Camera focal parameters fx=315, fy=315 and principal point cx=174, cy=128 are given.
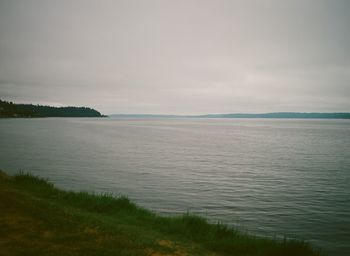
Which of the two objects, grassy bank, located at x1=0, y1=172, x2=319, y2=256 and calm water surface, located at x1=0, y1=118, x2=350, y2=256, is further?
calm water surface, located at x1=0, y1=118, x2=350, y2=256

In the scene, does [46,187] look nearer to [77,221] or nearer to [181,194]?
[77,221]

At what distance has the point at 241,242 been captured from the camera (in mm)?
16734

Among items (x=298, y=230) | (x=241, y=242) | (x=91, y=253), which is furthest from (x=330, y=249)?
(x=91, y=253)

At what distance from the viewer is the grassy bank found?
531 inches

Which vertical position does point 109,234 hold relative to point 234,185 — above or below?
above

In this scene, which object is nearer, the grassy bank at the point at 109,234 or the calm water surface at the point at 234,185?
the grassy bank at the point at 109,234

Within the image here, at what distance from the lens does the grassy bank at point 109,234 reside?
13.5m

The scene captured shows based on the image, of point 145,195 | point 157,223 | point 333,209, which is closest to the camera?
point 157,223

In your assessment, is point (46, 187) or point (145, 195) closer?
point (46, 187)

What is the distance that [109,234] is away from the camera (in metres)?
15.4

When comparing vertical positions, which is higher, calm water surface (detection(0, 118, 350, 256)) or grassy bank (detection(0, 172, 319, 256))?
grassy bank (detection(0, 172, 319, 256))

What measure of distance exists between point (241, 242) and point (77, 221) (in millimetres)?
8771

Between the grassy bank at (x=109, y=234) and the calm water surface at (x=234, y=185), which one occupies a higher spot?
the grassy bank at (x=109, y=234)

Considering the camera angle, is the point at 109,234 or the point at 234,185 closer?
the point at 109,234
